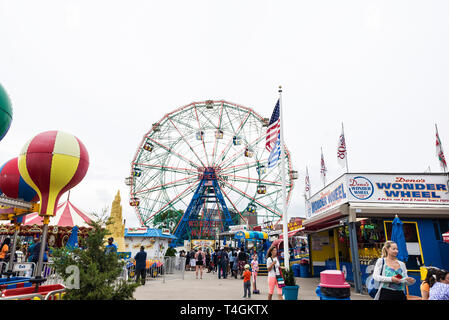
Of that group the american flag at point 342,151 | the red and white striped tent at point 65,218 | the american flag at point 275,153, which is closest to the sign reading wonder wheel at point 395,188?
the american flag at point 275,153

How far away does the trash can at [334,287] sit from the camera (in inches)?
176

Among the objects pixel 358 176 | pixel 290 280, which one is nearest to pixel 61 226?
pixel 290 280

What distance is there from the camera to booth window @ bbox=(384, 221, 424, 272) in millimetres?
9058

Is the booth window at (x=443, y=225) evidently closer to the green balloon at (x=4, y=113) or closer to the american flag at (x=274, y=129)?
the american flag at (x=274, y=129)

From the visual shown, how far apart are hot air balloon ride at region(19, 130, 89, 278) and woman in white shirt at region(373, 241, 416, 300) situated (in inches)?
239

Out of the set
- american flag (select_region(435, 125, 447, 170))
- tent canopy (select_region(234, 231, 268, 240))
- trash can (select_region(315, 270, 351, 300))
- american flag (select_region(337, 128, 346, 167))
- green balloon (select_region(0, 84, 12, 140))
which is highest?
american flag (select_region(337, 128, 346, 167))

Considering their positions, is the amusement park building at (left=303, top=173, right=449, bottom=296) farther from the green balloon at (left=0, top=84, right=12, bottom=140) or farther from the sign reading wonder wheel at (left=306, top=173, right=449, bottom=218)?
the green balloon at (left=0, top=84, right=12, bottom=140)

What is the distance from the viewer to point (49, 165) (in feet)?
19.7

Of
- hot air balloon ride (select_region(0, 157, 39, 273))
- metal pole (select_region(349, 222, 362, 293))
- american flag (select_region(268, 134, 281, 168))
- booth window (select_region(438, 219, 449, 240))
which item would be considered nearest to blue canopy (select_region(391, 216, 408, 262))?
metal pole (select_region(349, 222, 362, 293))

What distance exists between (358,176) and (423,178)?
7.11 feet

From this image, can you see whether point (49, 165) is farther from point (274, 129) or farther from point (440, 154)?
point (440, 154)

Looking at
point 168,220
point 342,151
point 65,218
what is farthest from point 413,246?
point 168,220

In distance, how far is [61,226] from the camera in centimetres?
1516
